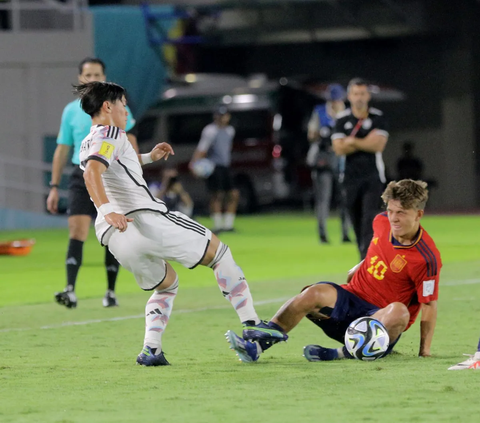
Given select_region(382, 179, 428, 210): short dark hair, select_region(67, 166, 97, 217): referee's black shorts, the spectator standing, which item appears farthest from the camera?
select_region(67, 166, 97, 217): referee's black shorts

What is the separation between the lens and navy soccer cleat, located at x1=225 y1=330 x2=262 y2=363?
644 cm

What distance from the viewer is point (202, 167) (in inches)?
784

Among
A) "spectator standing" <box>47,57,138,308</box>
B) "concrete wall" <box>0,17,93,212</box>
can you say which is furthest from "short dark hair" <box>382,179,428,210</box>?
"concrete wall" <box>0,17,93,212</box>

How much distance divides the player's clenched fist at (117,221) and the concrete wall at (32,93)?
18.9 m

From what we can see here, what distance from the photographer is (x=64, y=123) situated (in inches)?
386

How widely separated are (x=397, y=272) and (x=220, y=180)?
13889mm

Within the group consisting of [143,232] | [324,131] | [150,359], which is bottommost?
[150,359]

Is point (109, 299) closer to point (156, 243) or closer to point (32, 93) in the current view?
point (156, 243)

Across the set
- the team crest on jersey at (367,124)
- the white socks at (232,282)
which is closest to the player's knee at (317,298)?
the white socks at (232,282)

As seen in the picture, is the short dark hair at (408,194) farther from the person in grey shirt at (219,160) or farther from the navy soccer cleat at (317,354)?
the person in grey shirt at (219,160)

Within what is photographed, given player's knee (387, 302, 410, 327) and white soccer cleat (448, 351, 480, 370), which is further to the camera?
player's knee (387, 302, 410, 327)

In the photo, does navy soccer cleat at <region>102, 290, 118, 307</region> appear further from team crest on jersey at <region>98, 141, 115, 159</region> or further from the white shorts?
team crest on jersey at <region>98, 141, 115, 159</region>

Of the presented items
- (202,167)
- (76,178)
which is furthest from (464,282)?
(202,167)

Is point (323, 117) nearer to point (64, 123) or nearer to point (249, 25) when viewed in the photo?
point (64, 123)
